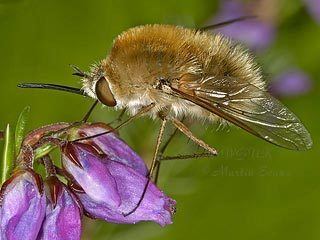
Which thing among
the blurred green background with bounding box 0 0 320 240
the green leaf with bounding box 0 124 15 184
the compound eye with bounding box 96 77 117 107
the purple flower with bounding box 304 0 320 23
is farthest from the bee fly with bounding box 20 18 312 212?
the purple flower with bounding box 304 0 320 23

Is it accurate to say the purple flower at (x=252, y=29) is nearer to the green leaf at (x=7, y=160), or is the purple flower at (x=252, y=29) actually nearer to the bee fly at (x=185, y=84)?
the bee fly at (x=185, y=84)

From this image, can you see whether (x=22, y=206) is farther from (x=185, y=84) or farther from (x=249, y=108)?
(x=249, y=108)

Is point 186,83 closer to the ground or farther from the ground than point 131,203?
farther from the ground

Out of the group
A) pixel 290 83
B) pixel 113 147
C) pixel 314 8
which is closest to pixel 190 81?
pixel 113 147

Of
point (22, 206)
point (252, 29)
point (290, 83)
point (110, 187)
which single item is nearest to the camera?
point (22, 206)

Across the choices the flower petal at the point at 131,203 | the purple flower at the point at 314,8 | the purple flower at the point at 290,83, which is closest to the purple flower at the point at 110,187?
the flower petal at the point at 131,203

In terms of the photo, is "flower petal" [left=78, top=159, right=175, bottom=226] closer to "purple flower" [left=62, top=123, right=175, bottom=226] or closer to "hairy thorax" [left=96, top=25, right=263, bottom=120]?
"purple flower" [left=62, top=123, right=175, bottom=226]

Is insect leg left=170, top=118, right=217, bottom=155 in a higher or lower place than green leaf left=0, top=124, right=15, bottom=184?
higher
